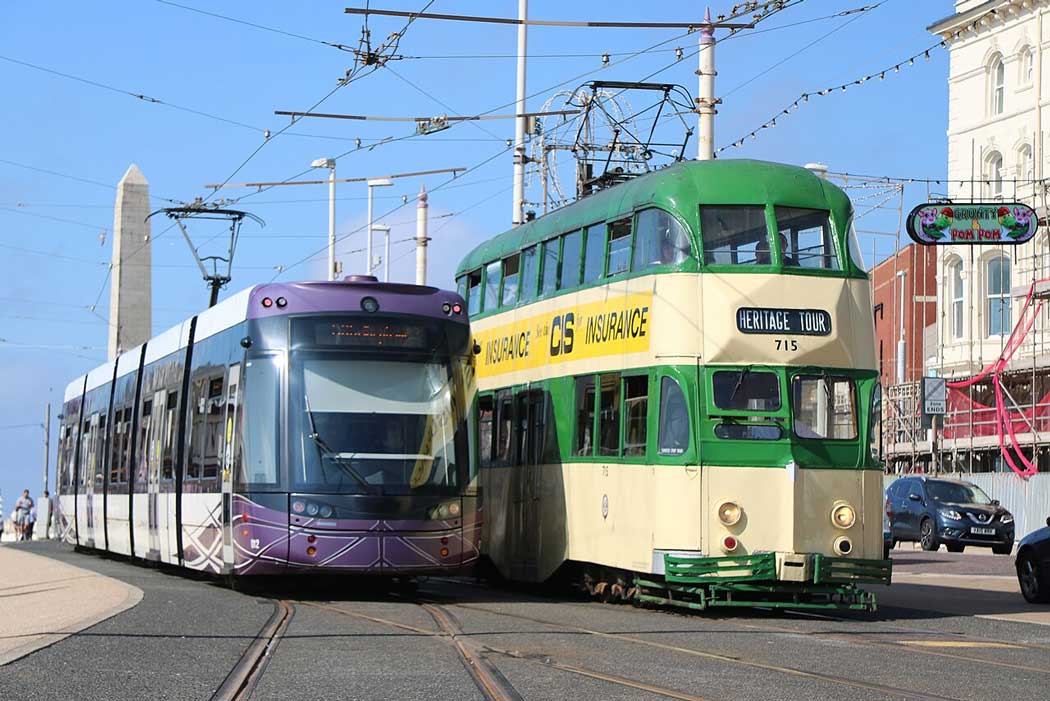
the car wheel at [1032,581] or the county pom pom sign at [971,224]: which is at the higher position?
the county pom pom sign at [971,224]

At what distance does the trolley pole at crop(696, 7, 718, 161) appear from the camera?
78.0 feet

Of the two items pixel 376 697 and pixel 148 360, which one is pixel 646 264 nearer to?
pixel 376 697

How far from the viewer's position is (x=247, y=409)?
18.4 metres

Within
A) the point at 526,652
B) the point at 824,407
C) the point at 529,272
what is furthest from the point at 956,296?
the point at 526,652

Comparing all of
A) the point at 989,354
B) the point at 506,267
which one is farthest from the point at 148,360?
the point at 989,354

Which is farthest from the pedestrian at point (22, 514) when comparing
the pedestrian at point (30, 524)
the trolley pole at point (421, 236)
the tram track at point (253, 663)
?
the tram track at point (253, 663)

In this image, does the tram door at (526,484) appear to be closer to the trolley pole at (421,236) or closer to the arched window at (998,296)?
the trolley pole at (421,236)

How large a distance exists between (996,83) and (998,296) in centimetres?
593

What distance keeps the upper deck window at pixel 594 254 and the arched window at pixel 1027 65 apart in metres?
32.9

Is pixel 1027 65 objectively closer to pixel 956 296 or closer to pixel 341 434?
pixel 956 296

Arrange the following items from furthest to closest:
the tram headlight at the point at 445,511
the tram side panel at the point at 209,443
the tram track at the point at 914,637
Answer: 1. the tram side panel at the point at 209,443
2. the tram headlight at the point at 445,511
3. the tram track at the point at 914,637

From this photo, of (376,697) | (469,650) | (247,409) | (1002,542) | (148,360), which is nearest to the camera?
(376,697)

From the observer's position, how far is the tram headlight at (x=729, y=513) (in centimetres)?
1675

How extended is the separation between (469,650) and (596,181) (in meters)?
10.0
